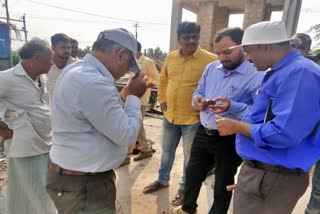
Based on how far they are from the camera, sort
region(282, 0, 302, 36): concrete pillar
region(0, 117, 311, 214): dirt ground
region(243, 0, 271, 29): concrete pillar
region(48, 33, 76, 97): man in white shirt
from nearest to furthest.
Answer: region(0, 117, 311, 214): dirt ground → region(48, 33, 76, 97): man in white shirt → region(282, 0, 302, 36): concrete pillar → region(243, 0, 271, 29): concrete pillar

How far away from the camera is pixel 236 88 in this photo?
234 centimetres

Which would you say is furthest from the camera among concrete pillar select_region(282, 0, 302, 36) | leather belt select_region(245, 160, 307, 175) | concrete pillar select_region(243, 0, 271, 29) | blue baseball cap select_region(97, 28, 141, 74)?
concrete pillar select_region(243, 0, 271, 29)

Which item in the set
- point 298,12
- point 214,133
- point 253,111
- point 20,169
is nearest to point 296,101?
point 253,111

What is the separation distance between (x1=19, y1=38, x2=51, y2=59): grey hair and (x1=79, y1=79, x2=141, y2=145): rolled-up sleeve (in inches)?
44.6

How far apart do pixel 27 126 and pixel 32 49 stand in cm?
65

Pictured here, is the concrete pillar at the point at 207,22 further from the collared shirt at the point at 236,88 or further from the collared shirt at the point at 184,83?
the collared shirt at the point at 236,88

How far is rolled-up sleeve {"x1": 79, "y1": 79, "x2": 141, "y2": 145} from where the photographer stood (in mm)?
1346

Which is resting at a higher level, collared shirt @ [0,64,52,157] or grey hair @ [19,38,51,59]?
grey hair @ [19,38,51,59]

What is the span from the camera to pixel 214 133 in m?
2.46

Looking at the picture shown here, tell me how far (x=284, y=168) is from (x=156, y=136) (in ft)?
14.2

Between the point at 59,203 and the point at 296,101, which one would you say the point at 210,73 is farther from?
the point at 59,203

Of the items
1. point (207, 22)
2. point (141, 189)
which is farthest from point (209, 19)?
point (141, 189)


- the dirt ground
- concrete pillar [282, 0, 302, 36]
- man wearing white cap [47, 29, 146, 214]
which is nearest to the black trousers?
the dirt ground

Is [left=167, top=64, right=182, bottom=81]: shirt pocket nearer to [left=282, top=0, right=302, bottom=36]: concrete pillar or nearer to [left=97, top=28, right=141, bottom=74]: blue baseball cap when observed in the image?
[left=97, top=28, right=141, bottom=74]: blue baseball cap
